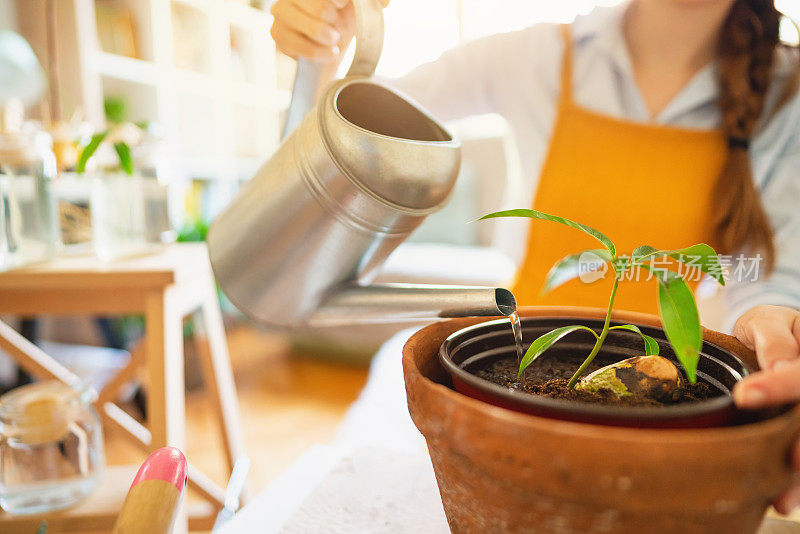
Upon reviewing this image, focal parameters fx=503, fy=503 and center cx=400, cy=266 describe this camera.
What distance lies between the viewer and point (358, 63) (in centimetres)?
49

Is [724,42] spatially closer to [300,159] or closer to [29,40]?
[300,159]

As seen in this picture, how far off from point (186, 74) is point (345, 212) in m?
2.60

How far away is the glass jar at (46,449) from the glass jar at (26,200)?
0.95 feet

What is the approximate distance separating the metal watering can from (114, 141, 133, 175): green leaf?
48 cm

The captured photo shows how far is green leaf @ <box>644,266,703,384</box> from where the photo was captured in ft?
0.91

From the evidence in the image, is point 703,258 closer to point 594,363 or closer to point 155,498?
point 594,363

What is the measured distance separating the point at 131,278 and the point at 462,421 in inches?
27.5

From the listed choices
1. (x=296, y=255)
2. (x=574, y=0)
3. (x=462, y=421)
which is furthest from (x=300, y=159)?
(x=574, y=0)

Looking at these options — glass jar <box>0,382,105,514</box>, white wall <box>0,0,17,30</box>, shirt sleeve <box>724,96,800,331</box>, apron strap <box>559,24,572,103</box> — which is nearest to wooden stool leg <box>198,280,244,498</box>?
glass jar <box>0,382,105,514</box>

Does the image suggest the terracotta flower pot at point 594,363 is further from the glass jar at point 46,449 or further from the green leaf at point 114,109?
the green leaf at point 114,109

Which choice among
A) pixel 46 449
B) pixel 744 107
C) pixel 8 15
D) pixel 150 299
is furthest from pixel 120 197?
pixel 8 15

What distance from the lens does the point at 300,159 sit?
17.8 inches

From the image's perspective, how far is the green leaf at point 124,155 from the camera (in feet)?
2.88

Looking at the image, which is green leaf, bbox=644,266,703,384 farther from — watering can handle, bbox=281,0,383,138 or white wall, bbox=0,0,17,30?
white wall, bbox=0,0,17,30
